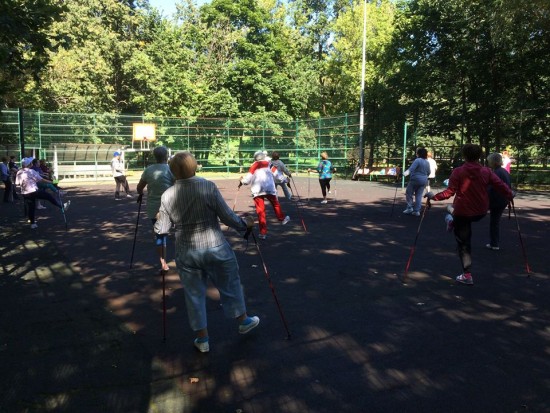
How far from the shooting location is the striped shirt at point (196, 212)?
4.16 m

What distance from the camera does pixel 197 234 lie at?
4.17 m

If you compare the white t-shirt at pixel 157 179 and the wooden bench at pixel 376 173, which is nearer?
the white t-shirt at pixel 157 179

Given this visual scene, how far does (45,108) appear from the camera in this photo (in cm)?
3612

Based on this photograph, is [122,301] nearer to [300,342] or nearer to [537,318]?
[300,342]

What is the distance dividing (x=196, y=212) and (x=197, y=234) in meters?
0.19

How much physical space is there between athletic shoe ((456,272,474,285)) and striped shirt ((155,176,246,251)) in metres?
3.55

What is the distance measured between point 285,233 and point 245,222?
5791 millimetres

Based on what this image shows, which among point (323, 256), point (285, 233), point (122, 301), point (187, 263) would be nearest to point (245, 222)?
point (187, 263)

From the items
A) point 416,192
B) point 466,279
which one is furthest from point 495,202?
point 416,192

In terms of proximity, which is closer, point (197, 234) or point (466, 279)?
point (197, 234)

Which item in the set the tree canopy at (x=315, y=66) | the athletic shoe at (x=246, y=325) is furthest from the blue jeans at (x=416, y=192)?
the tree canopy at (x=315, y=66)

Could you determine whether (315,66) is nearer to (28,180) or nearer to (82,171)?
(82,171)

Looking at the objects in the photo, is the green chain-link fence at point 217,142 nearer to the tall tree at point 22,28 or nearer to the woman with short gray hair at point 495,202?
the tall tree at point 22,28

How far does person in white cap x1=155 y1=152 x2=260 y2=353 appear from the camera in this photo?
4156mm
